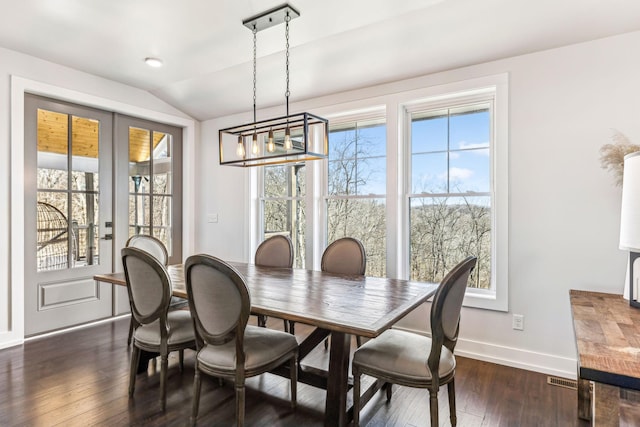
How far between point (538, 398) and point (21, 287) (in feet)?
14.4

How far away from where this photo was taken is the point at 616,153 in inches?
95.6

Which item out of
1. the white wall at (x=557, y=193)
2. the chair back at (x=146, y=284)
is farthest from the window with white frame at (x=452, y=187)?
the chair back at (x=146, y=284)

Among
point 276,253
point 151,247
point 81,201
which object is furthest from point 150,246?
point 276,253

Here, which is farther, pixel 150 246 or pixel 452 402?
pixel 150 246

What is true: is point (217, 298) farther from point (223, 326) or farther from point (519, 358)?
point (519, 358)

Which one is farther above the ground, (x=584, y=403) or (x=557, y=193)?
(x=557, y=193)

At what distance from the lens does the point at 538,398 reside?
2.36 m

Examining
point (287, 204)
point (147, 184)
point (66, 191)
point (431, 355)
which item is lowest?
point (431, 355)

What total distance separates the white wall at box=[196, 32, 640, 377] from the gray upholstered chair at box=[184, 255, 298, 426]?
6.65ft

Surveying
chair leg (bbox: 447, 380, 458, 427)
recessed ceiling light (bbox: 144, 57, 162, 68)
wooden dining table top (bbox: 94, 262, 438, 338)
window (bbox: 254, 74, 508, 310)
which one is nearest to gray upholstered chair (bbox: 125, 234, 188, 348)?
wooden dining table top (bbox: 94, 262, 438, 338)

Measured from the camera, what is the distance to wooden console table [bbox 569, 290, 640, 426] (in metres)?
1.12

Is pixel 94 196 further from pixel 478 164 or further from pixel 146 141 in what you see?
pixel 478 164

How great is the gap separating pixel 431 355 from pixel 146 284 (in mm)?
1718

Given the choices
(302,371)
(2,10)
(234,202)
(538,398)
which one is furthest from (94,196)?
(538,398)
